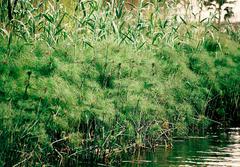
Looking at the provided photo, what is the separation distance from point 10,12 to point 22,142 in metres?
2.03

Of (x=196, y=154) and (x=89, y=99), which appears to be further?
(x=196, y=154)

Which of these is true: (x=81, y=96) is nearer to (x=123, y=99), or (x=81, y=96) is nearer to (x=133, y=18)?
(x=123, y=99)

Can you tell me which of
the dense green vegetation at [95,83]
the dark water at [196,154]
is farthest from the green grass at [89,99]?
the dark water at [196,154]

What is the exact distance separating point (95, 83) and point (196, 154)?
2330mm

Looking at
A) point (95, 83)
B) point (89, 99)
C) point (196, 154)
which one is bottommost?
point (196, 154)

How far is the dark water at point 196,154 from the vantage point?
10109mm

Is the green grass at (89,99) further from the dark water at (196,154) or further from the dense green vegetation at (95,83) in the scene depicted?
the dark water at (196,154)

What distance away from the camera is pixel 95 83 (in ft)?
32.4

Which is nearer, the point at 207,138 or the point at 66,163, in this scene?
the point at 66,163

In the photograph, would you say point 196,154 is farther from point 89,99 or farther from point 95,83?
point 89,99

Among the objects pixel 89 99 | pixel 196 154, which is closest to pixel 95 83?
pixel 89 99

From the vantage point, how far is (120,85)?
10422 millimetres

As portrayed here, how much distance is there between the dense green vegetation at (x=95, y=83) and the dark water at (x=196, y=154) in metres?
0.26

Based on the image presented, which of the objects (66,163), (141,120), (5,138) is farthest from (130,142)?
(5,138)
